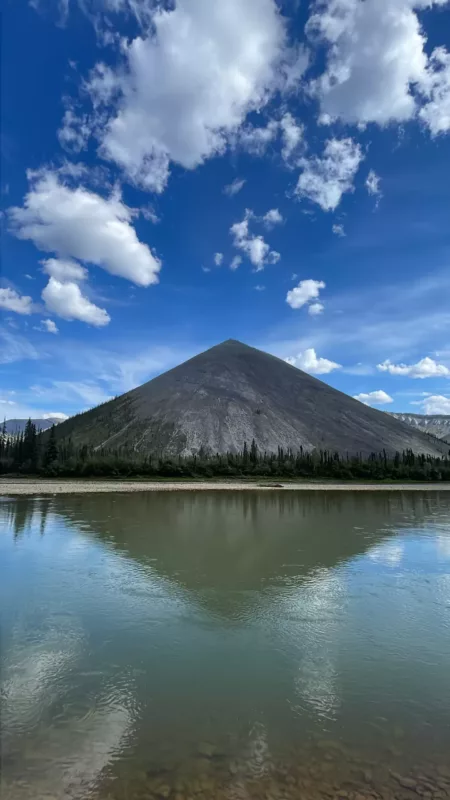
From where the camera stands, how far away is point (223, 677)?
1050 cm

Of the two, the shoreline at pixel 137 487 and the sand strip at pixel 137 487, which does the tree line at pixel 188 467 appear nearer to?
the shoreline at pixel 137 487

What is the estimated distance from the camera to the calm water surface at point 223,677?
23.3 ft

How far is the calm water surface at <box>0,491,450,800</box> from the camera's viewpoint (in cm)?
710

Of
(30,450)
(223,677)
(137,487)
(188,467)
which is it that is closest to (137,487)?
(137,487)

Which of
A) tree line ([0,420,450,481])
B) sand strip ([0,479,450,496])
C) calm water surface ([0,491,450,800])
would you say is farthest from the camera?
tree line ([0,420,450,481])

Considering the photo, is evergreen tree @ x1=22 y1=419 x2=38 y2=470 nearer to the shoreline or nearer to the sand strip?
the shoreline

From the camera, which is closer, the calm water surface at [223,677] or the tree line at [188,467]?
the calm water surface at [223,677]

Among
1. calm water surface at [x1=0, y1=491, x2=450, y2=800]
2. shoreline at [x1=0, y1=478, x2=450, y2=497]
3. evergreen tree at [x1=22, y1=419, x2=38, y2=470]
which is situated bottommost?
calm water surface at [x1=0, y1=491, x2=450, y2=800]

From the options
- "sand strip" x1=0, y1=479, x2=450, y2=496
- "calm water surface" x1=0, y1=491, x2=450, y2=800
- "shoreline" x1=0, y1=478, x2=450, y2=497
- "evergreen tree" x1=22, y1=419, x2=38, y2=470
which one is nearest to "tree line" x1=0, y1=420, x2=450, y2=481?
"evergreen tree" x1=22, y1=419, x2=38, y2=470

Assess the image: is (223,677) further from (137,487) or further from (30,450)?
(30,450)

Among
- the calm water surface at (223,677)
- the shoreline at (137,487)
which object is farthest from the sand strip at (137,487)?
the calm water surface at (223,677)

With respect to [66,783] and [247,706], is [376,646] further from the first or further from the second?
[66,783]

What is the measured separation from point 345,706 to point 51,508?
4364cm

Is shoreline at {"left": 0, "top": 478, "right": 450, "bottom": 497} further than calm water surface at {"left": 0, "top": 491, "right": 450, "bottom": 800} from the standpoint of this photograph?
Yes
